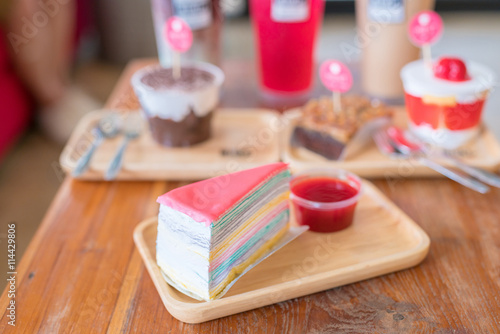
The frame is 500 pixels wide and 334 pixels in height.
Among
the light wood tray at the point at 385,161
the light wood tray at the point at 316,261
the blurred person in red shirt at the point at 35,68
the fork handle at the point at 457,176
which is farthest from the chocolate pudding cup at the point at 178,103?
the blurred person in red shirt at the point at 35,68

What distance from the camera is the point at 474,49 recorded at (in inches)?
127

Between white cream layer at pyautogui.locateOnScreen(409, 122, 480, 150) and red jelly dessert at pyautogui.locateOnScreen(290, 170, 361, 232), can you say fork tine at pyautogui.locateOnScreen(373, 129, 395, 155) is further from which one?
red jelly dessert at pyautogui.locateOnScreen(290, 170, 361, 232)

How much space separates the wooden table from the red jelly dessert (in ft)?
0.48

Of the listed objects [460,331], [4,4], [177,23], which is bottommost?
[460,331]

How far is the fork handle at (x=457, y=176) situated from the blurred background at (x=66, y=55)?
841 mm

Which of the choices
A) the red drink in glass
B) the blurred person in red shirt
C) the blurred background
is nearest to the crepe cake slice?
the red drink in glass

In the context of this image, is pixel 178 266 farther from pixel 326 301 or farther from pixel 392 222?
pixel 392 222

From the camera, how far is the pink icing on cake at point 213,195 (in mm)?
832

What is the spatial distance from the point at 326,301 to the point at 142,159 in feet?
2.08

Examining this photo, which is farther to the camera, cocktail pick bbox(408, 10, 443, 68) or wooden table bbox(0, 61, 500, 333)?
cocktail pick bbox(408, 10, 443, 68)

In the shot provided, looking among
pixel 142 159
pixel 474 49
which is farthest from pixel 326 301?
pixel 474 49

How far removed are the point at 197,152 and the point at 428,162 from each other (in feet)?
1.90

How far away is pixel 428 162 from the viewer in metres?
1.25

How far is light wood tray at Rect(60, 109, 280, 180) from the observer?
1268 mm
